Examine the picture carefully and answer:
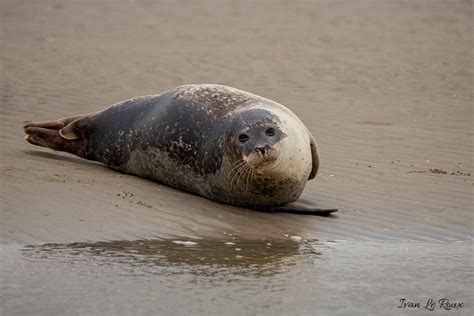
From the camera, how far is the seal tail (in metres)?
8.42

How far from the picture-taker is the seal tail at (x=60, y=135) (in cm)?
842

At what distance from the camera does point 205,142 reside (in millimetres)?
7234

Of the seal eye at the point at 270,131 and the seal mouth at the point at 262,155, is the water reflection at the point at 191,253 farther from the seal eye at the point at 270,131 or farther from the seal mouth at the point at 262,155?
the seal eye at the point at 270,131

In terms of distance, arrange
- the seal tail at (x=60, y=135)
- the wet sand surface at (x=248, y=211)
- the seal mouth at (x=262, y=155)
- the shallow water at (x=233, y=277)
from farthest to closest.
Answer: the seal tail at (x=60, y=135), the seal mouth at (x=262, y=155), the wet sand surface at (x=248, y=211), the shallow water at (x=233, y=277)

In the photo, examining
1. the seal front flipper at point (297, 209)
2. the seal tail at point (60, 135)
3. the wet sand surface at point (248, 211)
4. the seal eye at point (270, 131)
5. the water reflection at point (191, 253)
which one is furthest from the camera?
the seal tail at point (60, 135)

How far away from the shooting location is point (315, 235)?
6.43 m

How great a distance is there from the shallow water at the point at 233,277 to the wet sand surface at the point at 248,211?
16mm

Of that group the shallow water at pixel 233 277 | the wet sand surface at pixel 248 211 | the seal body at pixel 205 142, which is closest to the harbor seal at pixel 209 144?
the seal body at pixel 205 142

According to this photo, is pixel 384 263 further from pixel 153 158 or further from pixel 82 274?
pixel 153 158

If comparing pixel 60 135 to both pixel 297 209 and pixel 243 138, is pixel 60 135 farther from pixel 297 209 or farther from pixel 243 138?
pixel 297 209

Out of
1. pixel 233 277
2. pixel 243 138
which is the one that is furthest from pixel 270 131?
pixel 233 277

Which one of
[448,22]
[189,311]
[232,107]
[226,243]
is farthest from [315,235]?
[448,22]

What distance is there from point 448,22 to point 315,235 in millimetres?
9475

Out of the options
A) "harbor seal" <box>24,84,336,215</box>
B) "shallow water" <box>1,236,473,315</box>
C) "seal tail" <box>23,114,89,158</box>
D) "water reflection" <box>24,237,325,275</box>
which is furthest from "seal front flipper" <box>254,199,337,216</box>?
"seal tail" <box>23,114,89,158</box>
